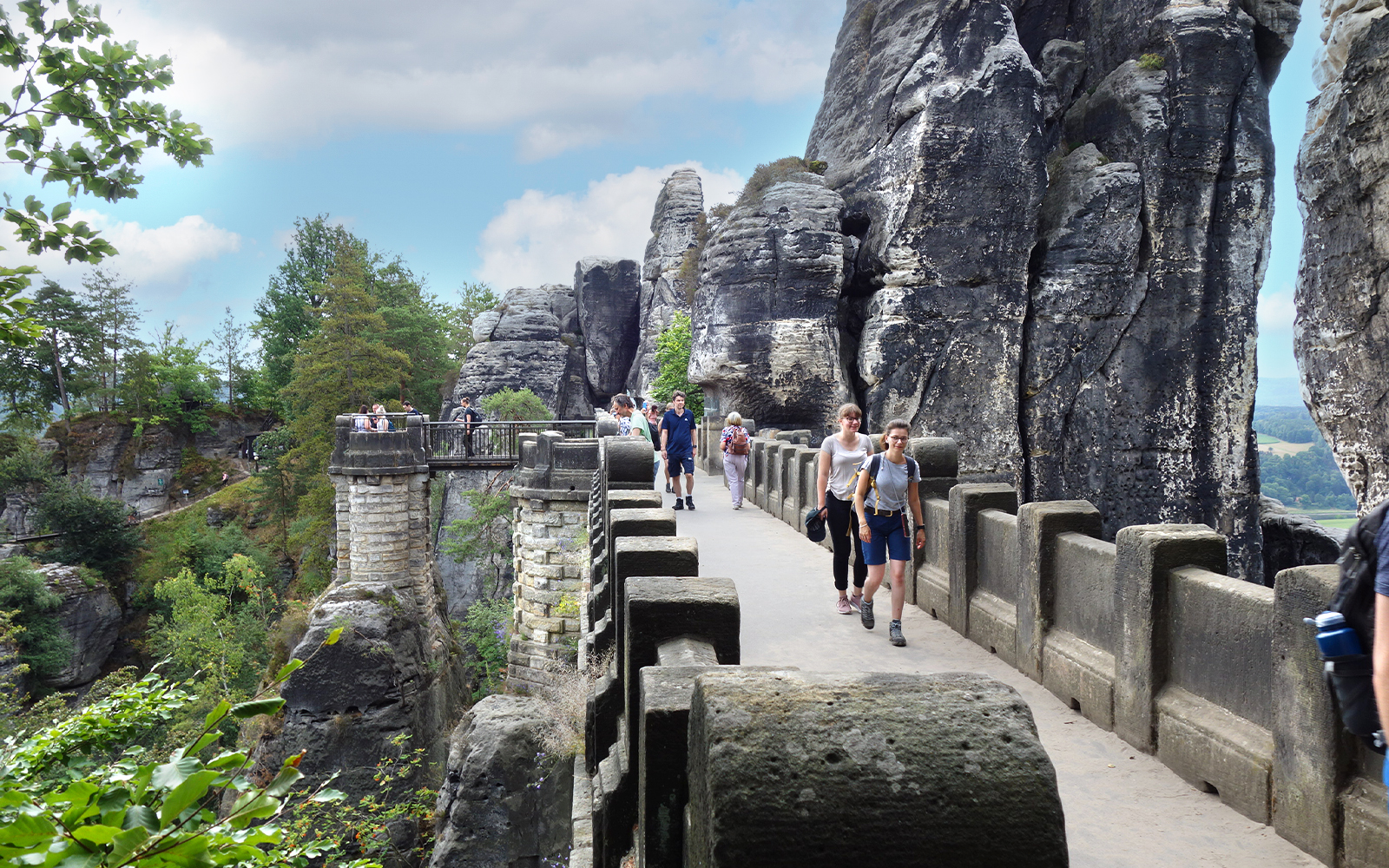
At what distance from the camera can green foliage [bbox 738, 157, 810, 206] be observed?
26422 mm

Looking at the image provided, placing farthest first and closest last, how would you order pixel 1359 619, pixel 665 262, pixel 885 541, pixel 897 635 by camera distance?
pixel 665 262, pixel 885 541, pixel 897 635, pixel 1359 619

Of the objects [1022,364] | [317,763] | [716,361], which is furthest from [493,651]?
[1022,364]

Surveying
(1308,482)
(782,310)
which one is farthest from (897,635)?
(1308,482)

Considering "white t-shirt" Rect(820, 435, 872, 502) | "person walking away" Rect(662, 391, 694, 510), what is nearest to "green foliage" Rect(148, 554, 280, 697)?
"person walking away" Rect(662, 391, 694, 510)

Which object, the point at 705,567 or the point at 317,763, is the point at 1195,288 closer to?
the point at 705,567

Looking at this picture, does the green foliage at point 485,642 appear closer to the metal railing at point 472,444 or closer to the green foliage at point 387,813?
the metal railing at point 472,444

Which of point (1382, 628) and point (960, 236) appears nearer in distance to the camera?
point (1382, 628)

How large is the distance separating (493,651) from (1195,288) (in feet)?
82.2

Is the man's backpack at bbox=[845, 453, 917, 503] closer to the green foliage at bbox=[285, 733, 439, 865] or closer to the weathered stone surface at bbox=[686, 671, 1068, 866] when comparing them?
the weathered stone surface at bbox=[686, 671, 1068, 866]

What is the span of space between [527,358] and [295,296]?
57.2 ft

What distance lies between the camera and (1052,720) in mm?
4578

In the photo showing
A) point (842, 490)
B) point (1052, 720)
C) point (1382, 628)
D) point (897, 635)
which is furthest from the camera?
point (842, 490)

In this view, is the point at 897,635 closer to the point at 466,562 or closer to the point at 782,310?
the point at 782,310

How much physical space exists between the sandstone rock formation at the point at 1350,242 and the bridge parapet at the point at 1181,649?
7.44 metres
